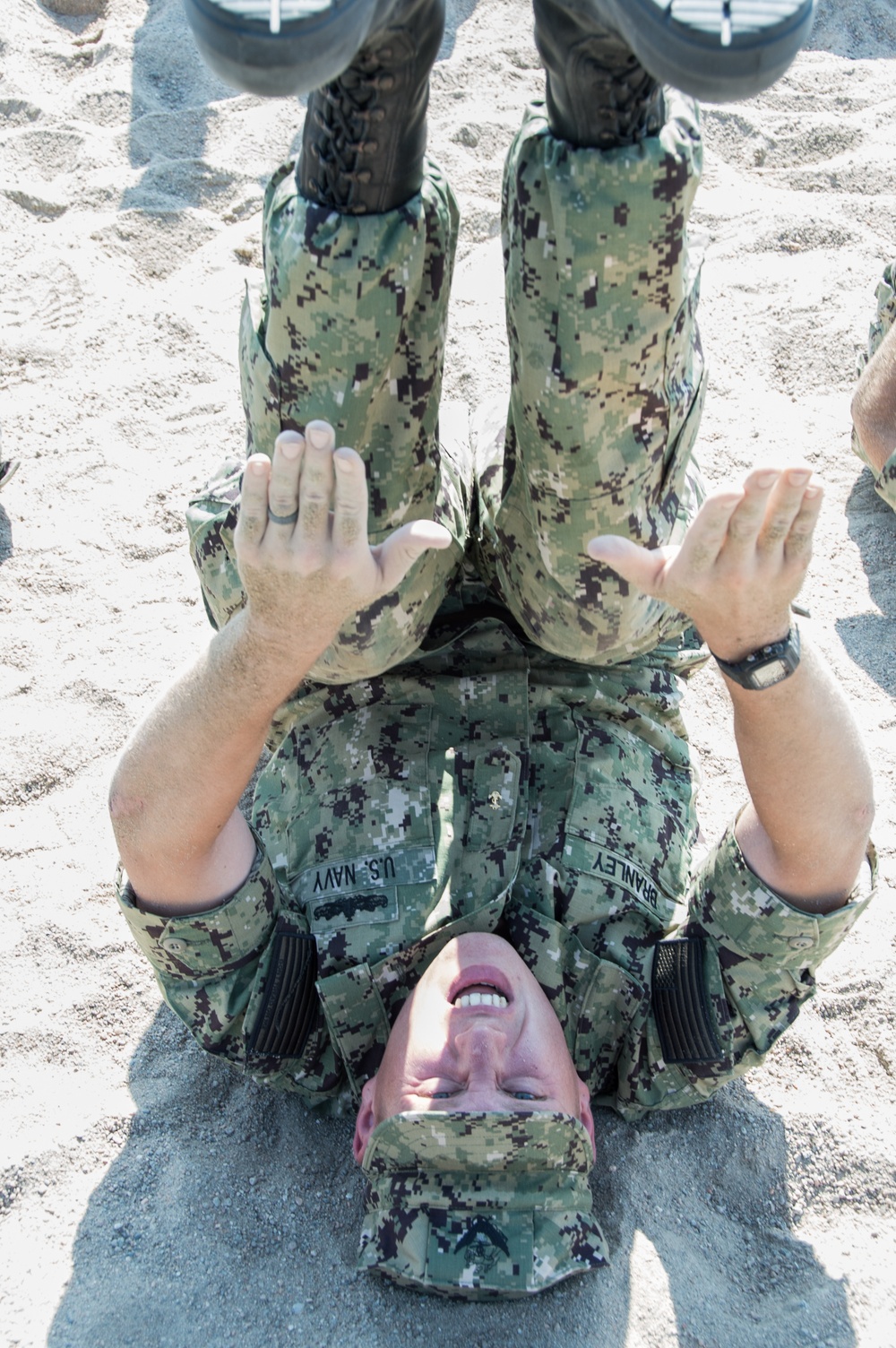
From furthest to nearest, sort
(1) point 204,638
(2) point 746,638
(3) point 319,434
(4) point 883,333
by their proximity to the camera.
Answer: (4) point 883,333
(1) point 204,638
(2) point 746,638
(3) point 319,434

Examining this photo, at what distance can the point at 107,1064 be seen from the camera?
2.57 m

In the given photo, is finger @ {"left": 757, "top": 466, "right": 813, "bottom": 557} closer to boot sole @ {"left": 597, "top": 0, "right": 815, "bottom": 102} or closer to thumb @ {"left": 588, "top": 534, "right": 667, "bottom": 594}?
thumb @ {"left": 588, "top": 534, "right": 667, "bottom": 594}

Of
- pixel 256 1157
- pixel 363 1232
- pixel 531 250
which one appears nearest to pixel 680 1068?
pixel 363 1232

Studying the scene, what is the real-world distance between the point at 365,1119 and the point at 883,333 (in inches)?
100

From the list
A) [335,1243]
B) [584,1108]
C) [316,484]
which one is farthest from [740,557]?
[335,1243]

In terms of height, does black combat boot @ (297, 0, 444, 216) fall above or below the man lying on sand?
above

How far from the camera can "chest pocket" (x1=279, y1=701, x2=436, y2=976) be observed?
7.82 feet

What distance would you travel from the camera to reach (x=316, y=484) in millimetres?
1748

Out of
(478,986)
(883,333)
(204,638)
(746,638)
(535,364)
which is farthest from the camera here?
(883,333)

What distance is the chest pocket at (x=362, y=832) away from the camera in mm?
2383

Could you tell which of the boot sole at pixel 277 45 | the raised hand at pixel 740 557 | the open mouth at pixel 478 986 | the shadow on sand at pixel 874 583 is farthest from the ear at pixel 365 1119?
the shadow on sand at pixel 874 583

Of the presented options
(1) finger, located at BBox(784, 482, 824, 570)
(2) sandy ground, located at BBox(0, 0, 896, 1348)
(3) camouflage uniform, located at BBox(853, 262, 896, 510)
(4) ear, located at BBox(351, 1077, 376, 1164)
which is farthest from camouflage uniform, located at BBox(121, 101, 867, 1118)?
(3) camouflage uniform, located at BBox(853, 262, 896, 510)

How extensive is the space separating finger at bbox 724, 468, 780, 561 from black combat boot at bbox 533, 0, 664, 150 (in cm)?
59

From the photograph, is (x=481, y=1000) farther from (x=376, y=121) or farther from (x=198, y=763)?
(x=376, y=121)
